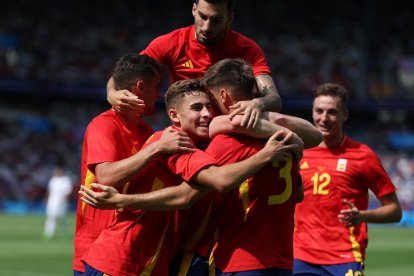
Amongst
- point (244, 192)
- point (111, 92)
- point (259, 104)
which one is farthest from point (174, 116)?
point (111, 92)

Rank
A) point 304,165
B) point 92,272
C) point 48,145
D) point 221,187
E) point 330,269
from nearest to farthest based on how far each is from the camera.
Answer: point 221,187 → point 92,272 → point 330,269 → point 304,165 → point 48,145

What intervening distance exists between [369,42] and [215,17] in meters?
40.6

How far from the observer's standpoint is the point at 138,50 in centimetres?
4434

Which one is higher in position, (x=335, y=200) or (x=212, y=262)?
(x=335, y=200)

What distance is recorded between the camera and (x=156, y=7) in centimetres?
4753

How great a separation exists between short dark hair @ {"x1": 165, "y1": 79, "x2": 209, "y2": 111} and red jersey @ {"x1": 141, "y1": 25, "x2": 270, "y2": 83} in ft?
4.25

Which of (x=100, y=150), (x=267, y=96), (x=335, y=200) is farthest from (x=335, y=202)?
(x=100, y=150)

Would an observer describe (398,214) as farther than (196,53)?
→ Yes

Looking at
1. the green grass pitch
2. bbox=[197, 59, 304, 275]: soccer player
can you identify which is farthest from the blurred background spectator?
bbox=[197, 59, 304, 275]: soccer player

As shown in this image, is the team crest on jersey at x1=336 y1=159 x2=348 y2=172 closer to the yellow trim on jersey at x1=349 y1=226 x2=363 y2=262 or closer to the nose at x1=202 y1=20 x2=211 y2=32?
the yellow trim on jersey at x1=349 y1=226 x2=363 y2=262

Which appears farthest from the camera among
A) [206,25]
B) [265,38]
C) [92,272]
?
[265,38]

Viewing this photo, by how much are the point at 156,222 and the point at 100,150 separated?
1.92ft

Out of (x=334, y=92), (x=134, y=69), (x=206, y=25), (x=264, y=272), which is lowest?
(x=264, y=272)

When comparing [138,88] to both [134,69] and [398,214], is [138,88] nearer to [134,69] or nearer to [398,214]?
[134,69]
